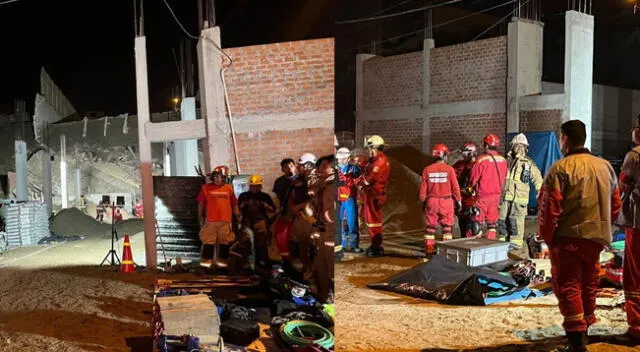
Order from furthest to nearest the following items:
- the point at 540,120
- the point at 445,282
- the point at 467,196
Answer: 1. the point at 540,120
2. the point at 467,196
3. the point at 445,282

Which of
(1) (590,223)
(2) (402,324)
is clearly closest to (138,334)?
(2) (402,324)

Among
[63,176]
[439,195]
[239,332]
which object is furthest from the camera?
[63,176]

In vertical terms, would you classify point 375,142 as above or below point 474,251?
above

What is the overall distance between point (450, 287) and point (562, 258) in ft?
6.11

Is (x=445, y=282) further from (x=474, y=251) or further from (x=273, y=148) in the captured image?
(x=273, y=148)

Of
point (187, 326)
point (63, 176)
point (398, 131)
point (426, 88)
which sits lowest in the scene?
point (187, 326)

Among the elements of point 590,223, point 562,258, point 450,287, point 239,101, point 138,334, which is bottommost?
point 138,334

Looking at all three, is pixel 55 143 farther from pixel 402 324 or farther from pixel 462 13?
pixel 402 324

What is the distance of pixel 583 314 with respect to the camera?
3613 millimetres

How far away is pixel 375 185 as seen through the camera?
798 cm

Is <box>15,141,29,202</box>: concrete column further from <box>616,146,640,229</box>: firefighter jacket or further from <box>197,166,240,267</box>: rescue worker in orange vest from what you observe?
<box>616,146,640,229</box>: firefighter jacket

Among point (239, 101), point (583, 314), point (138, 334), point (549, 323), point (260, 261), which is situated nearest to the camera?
point (583, 314)

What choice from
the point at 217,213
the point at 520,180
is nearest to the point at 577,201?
the point at 520,180

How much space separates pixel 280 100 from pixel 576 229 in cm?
375
